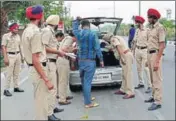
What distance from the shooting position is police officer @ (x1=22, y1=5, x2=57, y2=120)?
16.8 feet

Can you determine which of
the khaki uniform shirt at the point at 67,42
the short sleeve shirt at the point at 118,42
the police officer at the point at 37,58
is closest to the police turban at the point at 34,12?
the police officer at the point at 37,58

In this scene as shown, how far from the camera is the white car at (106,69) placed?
9055mm

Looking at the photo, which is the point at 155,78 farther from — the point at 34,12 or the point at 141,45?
the point at 34,12

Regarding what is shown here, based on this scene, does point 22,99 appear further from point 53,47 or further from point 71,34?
point 53,47

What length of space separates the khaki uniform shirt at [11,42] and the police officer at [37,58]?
159 inches

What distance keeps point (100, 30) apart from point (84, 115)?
147 inches

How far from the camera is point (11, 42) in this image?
30.4 ft

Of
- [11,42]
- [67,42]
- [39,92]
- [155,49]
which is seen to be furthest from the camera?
[11,42]

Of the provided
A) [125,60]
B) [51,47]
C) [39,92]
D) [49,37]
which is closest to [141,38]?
[125,60]

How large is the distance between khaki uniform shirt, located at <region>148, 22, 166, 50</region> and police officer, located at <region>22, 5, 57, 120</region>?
8.71 feet

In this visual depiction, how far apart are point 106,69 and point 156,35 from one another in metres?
2.45

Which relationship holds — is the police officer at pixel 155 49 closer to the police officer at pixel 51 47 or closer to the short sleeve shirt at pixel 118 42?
the short sleeve shirt at pixel 118 42

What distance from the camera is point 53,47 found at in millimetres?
6477

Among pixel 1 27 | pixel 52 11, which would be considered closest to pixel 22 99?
pixel 1 27
